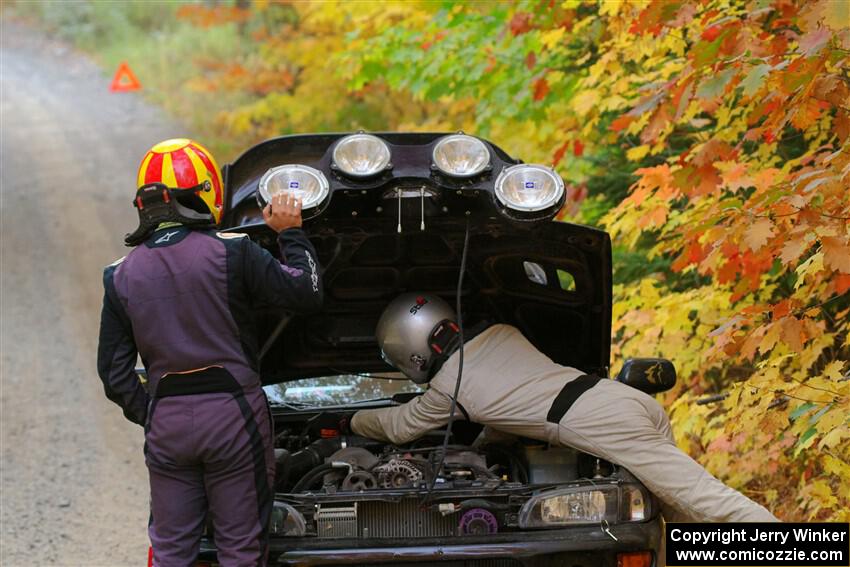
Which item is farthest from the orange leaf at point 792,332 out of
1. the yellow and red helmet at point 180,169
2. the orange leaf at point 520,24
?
the orange leaf at point 520,24

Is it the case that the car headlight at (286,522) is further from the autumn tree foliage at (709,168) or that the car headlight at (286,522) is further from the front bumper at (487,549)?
the autumn tree foliage at (709,168)

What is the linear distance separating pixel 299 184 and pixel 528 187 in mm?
1016

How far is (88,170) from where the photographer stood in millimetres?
21297

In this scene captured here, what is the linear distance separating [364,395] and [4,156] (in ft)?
57.0

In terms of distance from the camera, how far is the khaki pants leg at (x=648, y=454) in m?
4.77

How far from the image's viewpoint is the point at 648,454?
4.89m

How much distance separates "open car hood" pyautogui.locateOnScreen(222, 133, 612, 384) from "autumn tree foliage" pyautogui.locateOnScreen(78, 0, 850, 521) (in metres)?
0.72

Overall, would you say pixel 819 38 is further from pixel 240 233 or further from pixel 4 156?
pixel 4 156

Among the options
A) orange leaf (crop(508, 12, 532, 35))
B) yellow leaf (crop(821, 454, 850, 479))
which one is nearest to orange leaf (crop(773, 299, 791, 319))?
yellow leaf (crop(821, 454, 850, 479))

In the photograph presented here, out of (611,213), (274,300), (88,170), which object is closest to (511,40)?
(611,213)

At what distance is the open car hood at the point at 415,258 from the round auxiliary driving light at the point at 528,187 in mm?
58

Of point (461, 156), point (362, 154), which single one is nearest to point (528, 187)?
point (461, 156)

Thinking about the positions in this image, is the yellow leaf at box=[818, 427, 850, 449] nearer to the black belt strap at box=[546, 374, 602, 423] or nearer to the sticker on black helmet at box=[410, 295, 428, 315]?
the black belt strap at box=[546, 374, 602, 423]

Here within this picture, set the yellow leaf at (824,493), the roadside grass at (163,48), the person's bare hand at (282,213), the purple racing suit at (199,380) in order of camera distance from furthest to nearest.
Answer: the roadside grass at (163,48) → the yellow leaf at (824,493) → the person's bare hand at (282,213) → the purple racing suit at (199,380)
